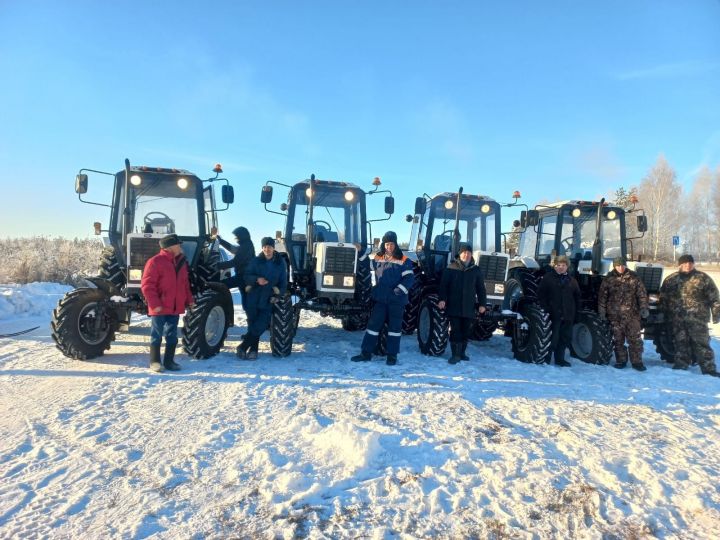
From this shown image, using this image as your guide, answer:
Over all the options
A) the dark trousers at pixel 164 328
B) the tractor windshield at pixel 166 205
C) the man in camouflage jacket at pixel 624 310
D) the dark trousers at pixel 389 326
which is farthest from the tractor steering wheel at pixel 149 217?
the man in camouflage jacket at pixel 624 310

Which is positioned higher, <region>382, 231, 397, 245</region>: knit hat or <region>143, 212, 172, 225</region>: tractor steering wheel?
<region>143, 212, 172, 225</region>: tractor steering wheel

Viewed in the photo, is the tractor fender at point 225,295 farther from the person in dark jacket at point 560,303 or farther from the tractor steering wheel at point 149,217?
the person in dark jacket at point 560,303

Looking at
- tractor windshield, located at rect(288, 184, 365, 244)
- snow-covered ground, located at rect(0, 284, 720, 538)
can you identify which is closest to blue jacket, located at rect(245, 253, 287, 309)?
snow-covered ground, located at rect(0, 284, 720, 538)

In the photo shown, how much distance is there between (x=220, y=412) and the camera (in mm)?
3637

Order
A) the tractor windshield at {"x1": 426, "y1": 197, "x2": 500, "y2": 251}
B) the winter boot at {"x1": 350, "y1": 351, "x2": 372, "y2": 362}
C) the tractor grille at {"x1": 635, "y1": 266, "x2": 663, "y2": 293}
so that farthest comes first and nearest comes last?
the tractor windshield at {"x1": 426, "y1": 197, "x2": 500, "y2": 251} < the tractor grille at {"x1": 635, "y1": 266, "x2": 663, "y2": 293} < the winter boot at {"x1": 350, "y1": 351, "x2": 372, "y2": 362}

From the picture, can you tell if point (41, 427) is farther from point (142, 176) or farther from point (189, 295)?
point (142, 176)

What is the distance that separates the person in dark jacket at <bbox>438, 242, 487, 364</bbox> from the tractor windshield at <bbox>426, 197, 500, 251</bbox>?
1.59 metres

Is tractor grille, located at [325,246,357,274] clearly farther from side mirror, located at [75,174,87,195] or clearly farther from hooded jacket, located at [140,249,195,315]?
side mirror, located at [75,174,87,195]

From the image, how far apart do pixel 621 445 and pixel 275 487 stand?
8.29 ft

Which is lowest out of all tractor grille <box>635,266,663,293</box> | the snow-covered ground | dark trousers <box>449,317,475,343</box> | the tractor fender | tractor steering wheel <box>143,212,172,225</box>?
the snow-covered ground

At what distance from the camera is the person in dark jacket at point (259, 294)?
567 centimetres

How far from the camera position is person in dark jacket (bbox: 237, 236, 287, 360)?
18.6ft

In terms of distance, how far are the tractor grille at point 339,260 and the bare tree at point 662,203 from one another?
34.1 m

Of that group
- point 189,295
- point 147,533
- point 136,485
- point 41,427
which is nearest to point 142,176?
point 189,295
